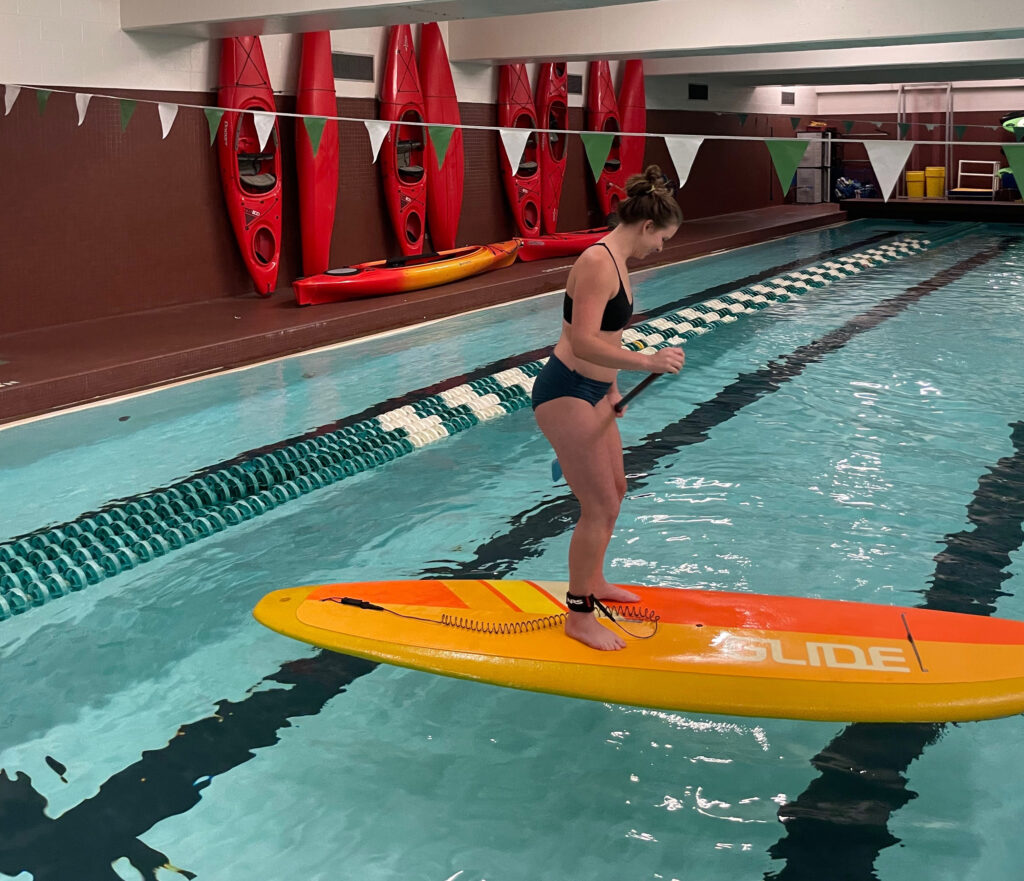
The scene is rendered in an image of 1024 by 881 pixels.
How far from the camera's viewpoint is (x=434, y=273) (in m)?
10.3

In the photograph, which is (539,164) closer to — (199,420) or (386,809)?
(199,420)

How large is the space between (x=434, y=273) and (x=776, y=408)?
473 centimetres

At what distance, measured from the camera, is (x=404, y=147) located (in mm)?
11102

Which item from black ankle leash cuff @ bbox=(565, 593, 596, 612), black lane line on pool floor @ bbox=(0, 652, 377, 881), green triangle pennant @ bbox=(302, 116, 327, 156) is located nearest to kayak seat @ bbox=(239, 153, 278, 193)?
green triangle pennant @ bbox=(302, 116, 327, 156)

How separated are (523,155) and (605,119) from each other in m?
2.47

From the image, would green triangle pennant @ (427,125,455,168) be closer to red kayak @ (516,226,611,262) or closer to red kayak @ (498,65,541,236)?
red kayak @ (516,226,611,262)

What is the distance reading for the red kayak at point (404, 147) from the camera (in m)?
10.8

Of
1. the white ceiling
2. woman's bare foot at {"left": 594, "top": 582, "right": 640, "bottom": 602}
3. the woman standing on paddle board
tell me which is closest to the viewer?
the woman standing on paddle board

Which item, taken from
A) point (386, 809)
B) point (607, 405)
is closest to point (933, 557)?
point (607, 405)

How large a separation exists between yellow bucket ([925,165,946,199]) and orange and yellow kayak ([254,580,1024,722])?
64.0ft

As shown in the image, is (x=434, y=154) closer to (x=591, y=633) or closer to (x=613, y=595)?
(x=613, y=595)

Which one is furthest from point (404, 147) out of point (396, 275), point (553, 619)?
point (553, 619)

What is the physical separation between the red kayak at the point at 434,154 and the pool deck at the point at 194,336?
0.86 meters

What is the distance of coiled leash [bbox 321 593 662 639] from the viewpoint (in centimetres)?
310
